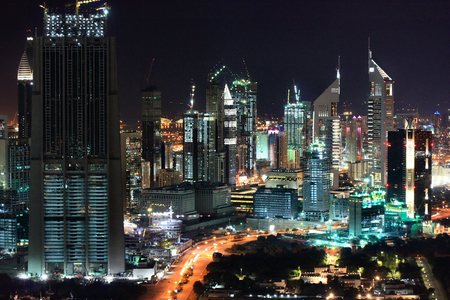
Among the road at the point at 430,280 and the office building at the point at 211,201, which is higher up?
the office building at the point at 211,201

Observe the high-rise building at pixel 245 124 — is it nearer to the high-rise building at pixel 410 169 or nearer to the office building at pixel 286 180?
the office building at pixel 286 180

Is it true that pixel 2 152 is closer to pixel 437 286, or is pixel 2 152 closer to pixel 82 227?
pixel 82 227

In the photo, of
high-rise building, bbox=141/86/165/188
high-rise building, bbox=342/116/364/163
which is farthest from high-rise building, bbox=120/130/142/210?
high-rise building, bbox=342/116/364/163

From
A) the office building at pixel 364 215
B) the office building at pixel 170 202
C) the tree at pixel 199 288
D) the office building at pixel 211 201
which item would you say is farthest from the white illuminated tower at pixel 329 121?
the tree at pixel 199 288

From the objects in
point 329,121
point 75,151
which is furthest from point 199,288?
point 329,121

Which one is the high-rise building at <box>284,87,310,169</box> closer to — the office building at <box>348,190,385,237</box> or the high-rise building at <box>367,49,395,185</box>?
the high-rise building at <box>367,49,395,185</box>

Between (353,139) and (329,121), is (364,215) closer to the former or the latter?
(329,121)

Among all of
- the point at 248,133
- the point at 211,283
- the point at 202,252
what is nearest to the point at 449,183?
the point at 248,133
